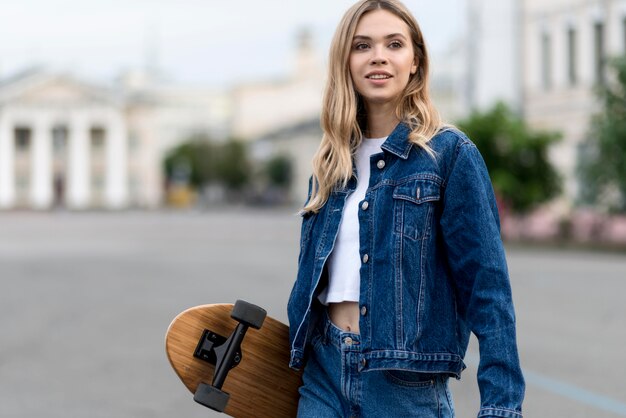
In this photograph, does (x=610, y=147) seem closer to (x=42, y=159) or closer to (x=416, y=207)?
(x=416, y=207)

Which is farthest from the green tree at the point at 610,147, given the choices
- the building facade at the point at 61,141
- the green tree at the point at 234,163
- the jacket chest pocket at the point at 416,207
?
the building facade at the point at 61,141

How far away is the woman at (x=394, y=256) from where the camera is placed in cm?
291

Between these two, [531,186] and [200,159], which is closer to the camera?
[531,186]

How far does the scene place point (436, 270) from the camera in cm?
297

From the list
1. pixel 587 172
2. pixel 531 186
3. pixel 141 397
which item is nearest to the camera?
pixel 141 397

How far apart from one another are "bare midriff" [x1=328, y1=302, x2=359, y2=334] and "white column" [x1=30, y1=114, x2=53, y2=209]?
12443 centimetres

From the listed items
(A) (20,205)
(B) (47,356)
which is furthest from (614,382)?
(A) (20,205)

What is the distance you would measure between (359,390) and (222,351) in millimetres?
394

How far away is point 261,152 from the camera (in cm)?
11506

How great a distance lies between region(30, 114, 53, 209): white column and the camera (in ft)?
412

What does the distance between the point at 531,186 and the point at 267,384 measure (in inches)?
1279

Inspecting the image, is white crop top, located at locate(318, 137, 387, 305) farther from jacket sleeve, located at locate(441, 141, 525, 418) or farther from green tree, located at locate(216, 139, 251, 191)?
green tree, located at locate(216, 139, 251, 191)

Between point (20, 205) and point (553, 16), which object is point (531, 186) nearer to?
point (553, 16)

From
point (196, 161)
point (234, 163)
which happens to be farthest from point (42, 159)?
point (234, 163)
